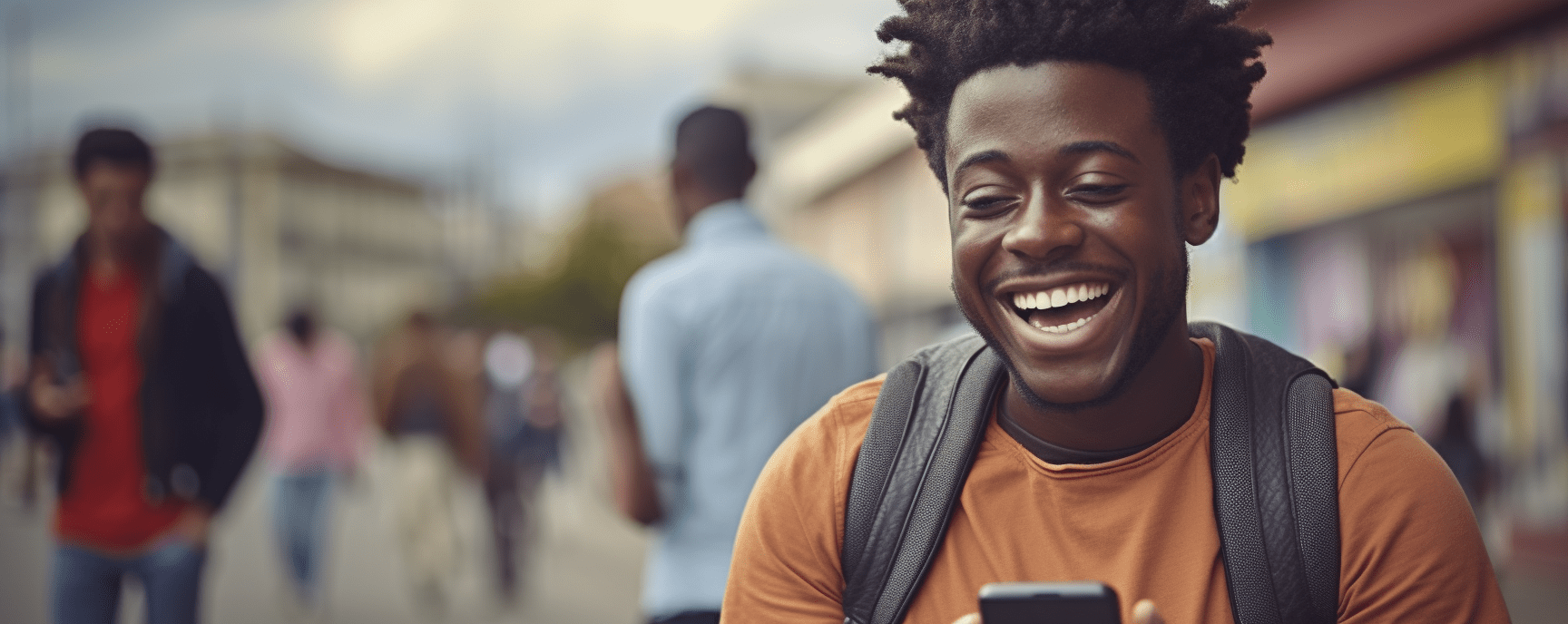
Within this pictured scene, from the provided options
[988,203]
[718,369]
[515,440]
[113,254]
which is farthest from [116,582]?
[515,440]

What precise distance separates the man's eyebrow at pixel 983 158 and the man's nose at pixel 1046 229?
0.19 feet

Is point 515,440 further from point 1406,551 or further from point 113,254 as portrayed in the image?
point 1406,551

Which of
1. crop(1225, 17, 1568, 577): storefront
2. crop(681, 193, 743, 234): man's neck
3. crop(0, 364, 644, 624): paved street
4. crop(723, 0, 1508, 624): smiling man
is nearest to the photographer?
crop(723, 0, 1508, 624): smiling man

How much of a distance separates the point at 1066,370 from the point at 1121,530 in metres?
0.20

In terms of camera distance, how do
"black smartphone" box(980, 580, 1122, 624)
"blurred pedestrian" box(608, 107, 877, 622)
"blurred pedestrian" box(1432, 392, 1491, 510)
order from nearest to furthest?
"black smartphone" box(980, 580, 1122, 624) → "blurred pedestrian" box(608, 107, 877, 622) → "blurred pedestrian" box(1432, 392, 1491, 510)

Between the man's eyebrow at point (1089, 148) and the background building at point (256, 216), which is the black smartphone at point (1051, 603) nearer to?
the man's eyebrow at point (1089, 148)

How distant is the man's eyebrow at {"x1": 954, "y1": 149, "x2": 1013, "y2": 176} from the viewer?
1678 mm

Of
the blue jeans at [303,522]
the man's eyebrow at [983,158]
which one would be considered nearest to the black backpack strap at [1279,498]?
the man's eyebrow at [983,158]

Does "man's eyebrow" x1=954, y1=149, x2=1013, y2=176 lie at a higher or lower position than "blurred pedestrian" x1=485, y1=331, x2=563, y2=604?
higher

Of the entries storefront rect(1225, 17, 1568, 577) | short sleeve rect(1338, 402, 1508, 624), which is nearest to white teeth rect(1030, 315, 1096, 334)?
short sleeve rect(1338, 402, 1508, 624)

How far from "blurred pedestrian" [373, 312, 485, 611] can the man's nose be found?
7.19m

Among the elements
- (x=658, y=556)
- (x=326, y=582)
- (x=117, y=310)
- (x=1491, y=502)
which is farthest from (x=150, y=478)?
(x=1491, y=502)

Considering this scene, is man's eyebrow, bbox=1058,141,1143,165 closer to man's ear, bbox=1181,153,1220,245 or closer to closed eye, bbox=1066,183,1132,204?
closed eye, bbox=1066,183,1132,204

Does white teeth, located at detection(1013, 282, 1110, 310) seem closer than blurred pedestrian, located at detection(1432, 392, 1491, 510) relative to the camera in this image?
Yes
